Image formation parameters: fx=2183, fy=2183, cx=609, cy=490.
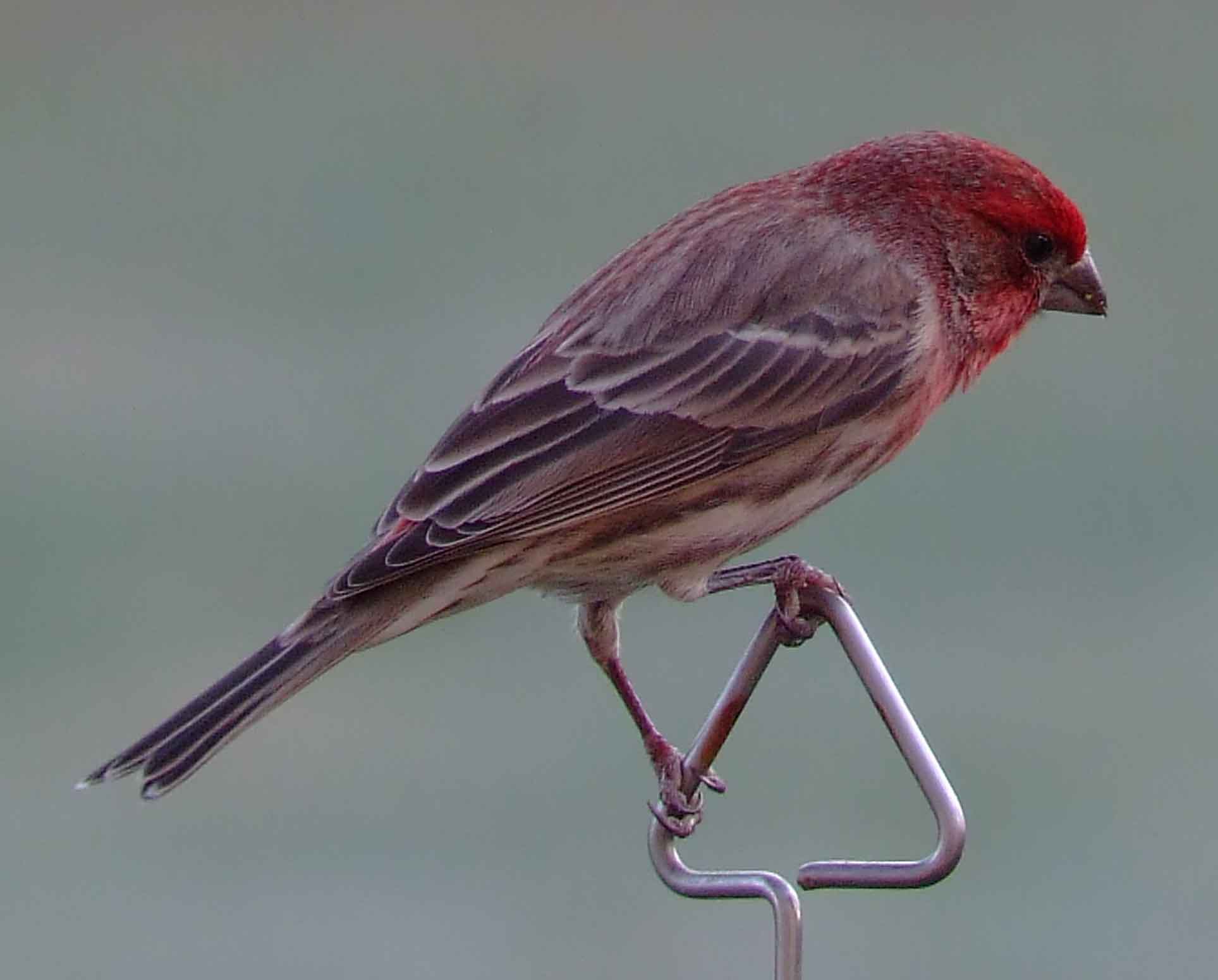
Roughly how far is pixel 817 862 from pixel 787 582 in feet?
3.00

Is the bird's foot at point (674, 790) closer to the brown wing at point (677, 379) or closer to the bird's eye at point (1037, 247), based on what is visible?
the brown wing at point (677, 379)

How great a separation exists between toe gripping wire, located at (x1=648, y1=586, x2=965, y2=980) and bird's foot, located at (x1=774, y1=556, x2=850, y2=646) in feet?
0.09

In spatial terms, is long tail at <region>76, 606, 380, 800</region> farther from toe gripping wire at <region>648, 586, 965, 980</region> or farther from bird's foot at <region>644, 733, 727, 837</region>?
toe gripping wire at <region>648, 586, 965, 980</region>

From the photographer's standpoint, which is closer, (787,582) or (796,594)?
(796,594)

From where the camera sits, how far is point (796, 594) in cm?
372

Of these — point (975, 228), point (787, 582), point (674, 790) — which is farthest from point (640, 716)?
point (975, 228)

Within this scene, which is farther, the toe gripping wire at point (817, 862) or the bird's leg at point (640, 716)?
the bird's leg at point (640, 716)

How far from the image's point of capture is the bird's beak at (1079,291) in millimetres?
4688

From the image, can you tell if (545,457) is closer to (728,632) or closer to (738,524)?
(738,524)

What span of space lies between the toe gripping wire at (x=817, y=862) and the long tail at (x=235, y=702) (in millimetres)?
803

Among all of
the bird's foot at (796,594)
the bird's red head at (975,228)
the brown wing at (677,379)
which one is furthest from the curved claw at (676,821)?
the bird's red head at (975,228)

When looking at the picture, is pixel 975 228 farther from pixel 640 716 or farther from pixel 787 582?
pixel 640 716

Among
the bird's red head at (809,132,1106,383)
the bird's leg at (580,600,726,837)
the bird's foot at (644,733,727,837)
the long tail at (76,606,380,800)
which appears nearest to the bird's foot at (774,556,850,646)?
the bird's foot at (644,733,727,837)

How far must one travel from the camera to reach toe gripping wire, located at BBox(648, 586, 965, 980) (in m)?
2.81
